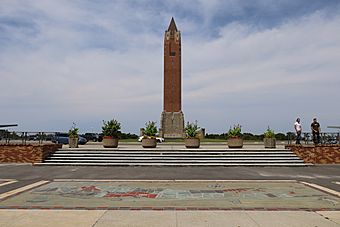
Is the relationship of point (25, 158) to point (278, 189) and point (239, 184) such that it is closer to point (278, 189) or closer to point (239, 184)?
point (239, 184)

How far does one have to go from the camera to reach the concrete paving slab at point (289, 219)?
6266 mm

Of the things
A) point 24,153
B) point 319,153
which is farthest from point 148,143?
point 319,153

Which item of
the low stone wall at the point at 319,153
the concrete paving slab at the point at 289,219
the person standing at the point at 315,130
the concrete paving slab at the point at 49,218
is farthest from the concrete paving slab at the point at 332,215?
the person standing at the point at 315,130

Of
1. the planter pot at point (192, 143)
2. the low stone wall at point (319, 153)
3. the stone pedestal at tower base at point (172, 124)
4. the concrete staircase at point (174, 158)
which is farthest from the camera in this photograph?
the stone pedestal at tower base at point (172, 124)

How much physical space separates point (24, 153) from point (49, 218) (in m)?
13.6

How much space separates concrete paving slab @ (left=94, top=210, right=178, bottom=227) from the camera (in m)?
6.25

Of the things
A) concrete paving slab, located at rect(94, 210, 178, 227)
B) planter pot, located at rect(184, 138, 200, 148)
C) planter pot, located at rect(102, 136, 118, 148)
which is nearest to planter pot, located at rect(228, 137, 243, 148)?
planter pot, located at rect(184, 138, 200, 148)

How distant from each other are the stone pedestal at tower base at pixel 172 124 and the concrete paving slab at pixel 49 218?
Result: 44.9 m

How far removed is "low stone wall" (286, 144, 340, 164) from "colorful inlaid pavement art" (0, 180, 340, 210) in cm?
828

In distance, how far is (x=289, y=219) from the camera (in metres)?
6.65

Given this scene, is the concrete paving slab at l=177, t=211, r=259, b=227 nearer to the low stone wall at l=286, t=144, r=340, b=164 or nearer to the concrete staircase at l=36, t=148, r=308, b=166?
the concrete staircase at l=36, t=148, r=308, b=166

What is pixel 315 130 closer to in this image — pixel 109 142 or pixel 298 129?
pixel 298 129

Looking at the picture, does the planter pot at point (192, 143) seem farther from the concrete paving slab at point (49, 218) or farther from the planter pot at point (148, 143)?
the concrete paving slab at point (49, 218)

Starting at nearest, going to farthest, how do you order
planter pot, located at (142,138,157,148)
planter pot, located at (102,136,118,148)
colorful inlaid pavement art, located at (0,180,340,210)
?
colorful inlaid pavement art, located at (0,180,340,210) → planter pot, located at (142,138,157,148) → planter pot, located at (102,136,118,148)
